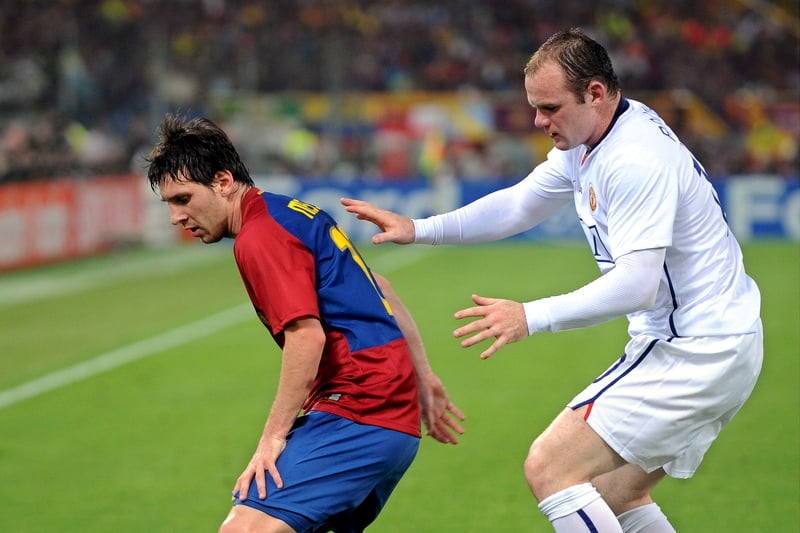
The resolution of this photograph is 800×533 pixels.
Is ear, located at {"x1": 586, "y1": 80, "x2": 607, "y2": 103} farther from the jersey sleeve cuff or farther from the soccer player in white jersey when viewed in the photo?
the jersey sleeve cuff

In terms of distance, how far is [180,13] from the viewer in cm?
3073

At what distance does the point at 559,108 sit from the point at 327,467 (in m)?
1.49

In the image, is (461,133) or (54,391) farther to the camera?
(461,133)

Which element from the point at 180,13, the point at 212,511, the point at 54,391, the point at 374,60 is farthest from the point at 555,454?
the point at 180,13

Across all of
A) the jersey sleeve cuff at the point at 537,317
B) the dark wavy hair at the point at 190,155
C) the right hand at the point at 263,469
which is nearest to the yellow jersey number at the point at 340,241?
the dark wavy hair at the point at 190,155

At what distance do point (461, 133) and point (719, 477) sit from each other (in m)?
20.1

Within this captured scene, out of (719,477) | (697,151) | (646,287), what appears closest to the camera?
(646,287)

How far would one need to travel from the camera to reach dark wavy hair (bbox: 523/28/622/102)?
167 inches

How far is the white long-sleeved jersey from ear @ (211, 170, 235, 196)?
112cm

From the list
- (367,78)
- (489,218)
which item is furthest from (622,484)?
(367,78)

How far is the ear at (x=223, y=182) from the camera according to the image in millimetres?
4211

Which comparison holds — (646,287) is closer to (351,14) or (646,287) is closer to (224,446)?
(224,446)

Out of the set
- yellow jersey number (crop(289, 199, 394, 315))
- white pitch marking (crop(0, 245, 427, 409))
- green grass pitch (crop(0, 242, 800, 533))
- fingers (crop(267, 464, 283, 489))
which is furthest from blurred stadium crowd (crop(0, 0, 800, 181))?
fingers (crop(267, 464, 283, 489))

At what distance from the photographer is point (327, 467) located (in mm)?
4102
